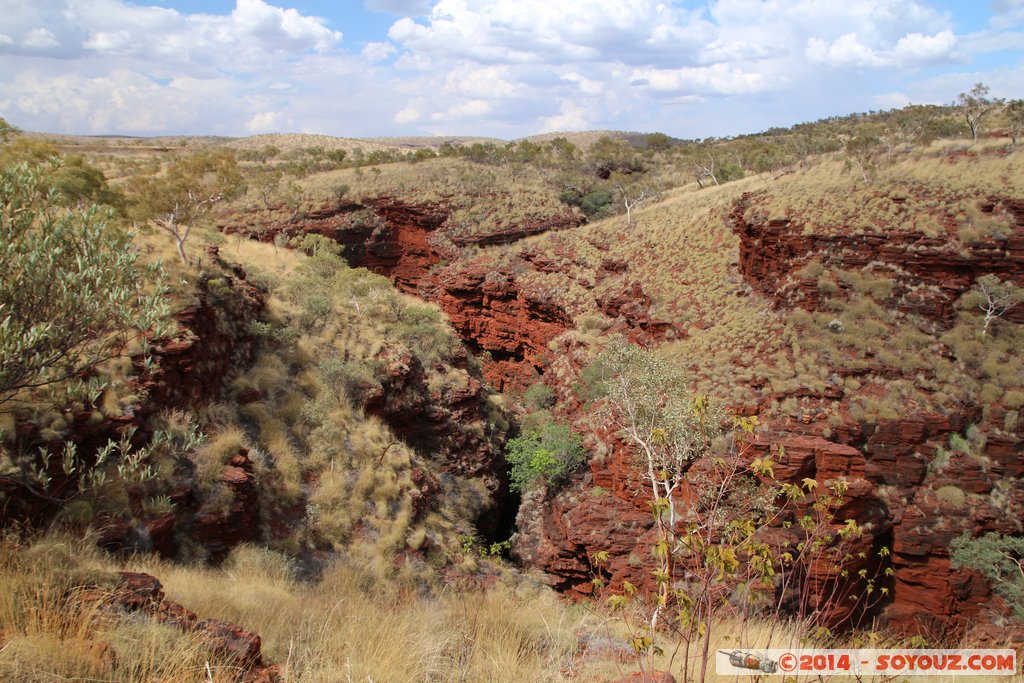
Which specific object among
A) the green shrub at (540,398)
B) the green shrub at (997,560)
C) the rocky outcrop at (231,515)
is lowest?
the green shrub at (997,560)

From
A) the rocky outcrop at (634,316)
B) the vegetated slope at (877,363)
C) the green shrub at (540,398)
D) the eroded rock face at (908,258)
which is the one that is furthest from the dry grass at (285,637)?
the green shrub at (540,398)

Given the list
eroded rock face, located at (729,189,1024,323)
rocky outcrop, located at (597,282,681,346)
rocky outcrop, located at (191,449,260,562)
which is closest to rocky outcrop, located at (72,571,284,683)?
rocky outcrop, located at (191,449,260,562)

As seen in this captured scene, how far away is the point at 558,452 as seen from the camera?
14344 millimetres

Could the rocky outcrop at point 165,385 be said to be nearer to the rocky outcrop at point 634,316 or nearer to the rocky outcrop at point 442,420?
the rocky outcrop at point 442,420

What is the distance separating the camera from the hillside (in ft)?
12.9

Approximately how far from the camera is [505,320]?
2542 centimetres

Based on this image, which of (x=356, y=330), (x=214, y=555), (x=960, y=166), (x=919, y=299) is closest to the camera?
(x=214, y=555)

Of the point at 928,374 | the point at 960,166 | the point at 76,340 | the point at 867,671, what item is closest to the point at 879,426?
the point at 928,374

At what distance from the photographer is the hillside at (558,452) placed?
3.93m

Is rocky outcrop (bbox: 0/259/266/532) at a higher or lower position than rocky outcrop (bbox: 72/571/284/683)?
higher

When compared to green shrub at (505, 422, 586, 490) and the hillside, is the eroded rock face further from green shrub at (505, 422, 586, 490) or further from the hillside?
green shrub at (505, 422, 586, 490)

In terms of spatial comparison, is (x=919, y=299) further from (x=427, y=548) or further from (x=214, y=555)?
(x=214, y=555)

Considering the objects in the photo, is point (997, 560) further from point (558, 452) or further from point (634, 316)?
point (634, 316)

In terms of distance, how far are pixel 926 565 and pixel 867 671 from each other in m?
8.49
